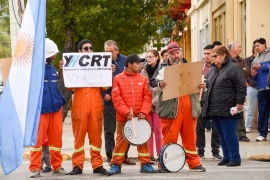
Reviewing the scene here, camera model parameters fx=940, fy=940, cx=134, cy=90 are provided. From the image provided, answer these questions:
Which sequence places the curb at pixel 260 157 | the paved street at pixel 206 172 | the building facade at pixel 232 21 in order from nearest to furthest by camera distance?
1. the paved street at pixel 206 172
2. the curb at pixel 260 157
3. the building facade at pixel 232 21

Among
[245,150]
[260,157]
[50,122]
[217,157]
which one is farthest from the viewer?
[245,150]

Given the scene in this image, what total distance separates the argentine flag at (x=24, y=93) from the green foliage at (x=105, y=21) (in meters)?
13.8

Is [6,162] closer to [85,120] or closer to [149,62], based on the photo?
[85,120]

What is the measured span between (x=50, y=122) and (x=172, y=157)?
1.84 m

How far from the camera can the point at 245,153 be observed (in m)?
16.3

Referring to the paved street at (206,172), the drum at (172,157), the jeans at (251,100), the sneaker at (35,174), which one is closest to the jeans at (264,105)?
the jeans at (251,100)

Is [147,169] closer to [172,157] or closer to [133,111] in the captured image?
[172,157]

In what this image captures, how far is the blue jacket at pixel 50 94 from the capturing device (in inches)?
524

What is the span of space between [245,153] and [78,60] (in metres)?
4.00

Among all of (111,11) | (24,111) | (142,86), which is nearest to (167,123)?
(142,86)

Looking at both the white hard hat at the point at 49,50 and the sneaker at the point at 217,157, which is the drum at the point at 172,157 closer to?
the white hard hat at the point at 49,50

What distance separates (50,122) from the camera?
1347cm

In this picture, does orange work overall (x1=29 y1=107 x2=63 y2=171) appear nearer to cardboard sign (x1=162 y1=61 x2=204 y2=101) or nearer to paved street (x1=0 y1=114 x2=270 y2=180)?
paved street (x1=0 y1=114 x2=270 y2=180)

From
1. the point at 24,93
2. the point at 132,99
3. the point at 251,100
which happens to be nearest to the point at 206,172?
the point at 132,99
